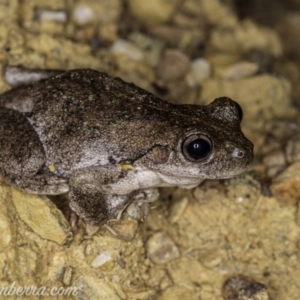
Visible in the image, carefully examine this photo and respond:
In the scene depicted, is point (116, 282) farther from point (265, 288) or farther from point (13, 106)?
point (13, 106)

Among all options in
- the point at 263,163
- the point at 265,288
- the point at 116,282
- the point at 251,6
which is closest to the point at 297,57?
the point at 251,6

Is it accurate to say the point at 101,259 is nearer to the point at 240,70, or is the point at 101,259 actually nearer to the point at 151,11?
the point at 240,70

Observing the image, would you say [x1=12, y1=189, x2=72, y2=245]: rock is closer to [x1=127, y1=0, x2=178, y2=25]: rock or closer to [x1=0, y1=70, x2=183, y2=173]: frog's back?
[x1=0, y1=70, x2=183, y2=173]: frog's back

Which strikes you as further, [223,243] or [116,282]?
[223,243]

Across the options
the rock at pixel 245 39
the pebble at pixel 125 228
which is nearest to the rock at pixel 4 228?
the pebble at pixel 125 228

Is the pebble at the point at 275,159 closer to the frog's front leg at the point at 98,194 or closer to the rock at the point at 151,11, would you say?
the frog's front leg at the point at 98,194

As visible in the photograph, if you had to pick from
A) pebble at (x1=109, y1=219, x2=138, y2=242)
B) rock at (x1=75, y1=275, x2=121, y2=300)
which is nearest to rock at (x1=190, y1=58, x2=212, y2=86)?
pebble at (x1=109, y1=219, x2=138, y2=242)
